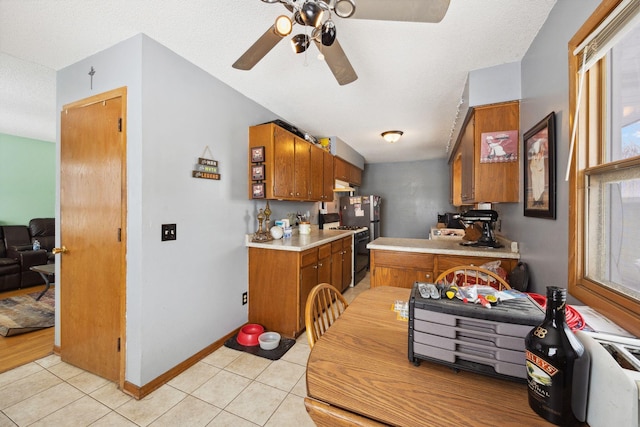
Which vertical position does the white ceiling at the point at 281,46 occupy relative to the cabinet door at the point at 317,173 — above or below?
above

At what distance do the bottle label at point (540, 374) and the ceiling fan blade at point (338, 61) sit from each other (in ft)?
4.90

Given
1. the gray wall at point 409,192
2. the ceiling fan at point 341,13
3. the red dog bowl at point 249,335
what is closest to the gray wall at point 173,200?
the red dog bowl at point 249,335

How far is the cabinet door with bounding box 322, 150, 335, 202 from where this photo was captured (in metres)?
3.84

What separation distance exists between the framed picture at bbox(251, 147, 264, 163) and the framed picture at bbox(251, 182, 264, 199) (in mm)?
241

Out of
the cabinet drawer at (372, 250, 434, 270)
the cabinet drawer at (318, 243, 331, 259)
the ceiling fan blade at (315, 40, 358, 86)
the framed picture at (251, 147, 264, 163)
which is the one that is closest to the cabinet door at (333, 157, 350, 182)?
the cabinet drawer at (318, 243, 331, 259)

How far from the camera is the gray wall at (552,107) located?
1274mm

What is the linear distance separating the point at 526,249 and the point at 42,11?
3490mm

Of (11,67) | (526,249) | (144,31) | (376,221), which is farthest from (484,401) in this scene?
(376,221)

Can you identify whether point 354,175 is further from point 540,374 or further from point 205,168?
point 540,374

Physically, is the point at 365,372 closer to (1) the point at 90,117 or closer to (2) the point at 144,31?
(2) the point at 144,31

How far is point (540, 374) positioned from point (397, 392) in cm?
34

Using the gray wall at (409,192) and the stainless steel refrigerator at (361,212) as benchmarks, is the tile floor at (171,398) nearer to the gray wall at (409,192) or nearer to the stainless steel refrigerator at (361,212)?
the stainless steel refrigerator at (361,212)

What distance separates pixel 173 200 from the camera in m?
1.92

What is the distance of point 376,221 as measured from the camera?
5211 millimetres
